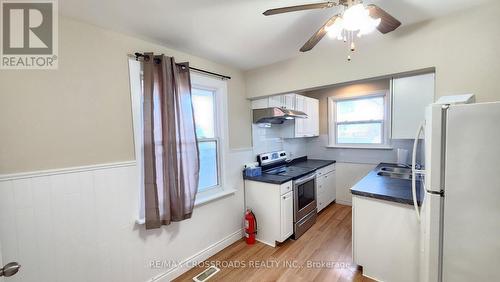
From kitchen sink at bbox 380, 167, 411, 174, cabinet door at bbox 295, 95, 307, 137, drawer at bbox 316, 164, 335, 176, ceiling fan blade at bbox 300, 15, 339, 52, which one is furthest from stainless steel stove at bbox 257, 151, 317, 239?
ceiling fan blade at bbox 300, 15, 339, 52

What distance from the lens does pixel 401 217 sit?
1.80 metres

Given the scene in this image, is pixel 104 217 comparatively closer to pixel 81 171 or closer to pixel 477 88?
pixel 81 171

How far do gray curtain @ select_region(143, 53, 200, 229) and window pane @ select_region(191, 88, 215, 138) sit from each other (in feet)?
1.17

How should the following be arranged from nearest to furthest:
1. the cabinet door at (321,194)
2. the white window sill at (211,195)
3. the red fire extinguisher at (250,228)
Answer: the white window sill at (211,195) → the red fire extinguisher at (250,228) → the cabinet door at (321,194)

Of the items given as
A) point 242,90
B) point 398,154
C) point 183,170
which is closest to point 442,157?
point 183,170

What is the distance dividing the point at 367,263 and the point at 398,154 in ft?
6.78

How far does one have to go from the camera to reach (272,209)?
2643 mm

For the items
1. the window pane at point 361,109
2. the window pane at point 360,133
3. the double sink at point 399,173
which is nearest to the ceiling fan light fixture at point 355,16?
the double sink at point 399,173

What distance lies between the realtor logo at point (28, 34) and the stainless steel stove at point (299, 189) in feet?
8.17

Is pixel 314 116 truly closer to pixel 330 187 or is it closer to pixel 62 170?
pixel 330 187

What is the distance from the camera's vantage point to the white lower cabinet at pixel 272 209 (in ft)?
8.49

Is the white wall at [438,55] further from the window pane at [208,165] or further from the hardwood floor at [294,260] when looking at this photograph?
the hardwood floor at [294,260]

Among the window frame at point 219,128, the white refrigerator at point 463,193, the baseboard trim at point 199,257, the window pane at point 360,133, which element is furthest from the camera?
the window pane at point 360,133

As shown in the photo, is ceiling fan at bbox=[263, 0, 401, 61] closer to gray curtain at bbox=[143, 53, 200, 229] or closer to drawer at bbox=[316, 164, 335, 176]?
gray curtain at bbox=[143, 53, 200, 229]
